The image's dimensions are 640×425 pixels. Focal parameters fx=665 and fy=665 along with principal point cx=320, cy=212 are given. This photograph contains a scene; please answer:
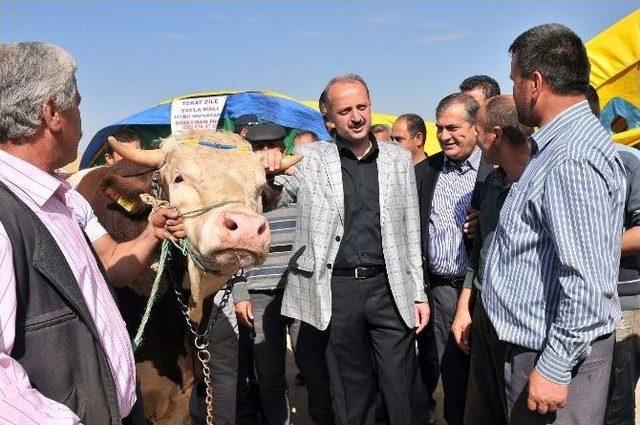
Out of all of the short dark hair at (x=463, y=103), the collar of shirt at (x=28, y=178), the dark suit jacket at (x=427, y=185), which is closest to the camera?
the collar of shirt at (x=28, y=178)

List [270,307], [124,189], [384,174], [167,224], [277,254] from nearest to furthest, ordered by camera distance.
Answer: [167,224], [124,189], [384,174], [277,254], [270,307]

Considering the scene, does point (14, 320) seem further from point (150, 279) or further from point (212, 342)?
point (212, 342)

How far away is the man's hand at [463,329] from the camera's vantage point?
3914 millimetres

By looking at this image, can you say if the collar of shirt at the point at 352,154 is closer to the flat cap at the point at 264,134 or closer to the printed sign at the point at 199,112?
the flat cap at the point at 264,134

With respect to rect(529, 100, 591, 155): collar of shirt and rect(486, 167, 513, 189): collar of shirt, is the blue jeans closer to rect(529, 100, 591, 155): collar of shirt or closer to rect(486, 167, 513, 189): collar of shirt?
rect(486, 167, 513, 189): collar of shirt

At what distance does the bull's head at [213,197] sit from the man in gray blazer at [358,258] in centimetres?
74

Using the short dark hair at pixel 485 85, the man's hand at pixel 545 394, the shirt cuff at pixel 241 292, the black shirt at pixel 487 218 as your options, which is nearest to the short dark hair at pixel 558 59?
the black shirt at pixel 487 218

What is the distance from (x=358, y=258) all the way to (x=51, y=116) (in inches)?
98.2

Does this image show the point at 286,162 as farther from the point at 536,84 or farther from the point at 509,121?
the point at 536,84

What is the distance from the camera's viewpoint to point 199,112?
12969mm

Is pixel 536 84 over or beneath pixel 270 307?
over

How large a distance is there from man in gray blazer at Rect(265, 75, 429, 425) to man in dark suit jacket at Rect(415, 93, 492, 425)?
1.06 ft

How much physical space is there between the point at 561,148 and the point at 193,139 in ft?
5.87

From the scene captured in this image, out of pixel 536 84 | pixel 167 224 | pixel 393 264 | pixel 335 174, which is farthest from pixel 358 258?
pixel 536 84
